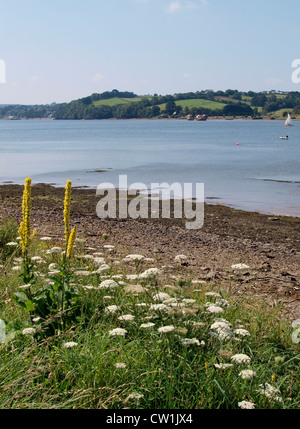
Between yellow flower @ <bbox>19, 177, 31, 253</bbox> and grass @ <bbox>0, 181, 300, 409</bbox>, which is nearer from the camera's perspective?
grass @ <bbox>0, 181, 300, 409</bbox>

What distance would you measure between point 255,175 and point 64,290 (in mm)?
29728

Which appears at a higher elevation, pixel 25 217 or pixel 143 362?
pixel 25 217

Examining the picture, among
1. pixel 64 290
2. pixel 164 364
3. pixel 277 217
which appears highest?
pixel 64 290

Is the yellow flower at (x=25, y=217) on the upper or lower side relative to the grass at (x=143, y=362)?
upper

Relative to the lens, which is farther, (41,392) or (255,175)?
(255,175)

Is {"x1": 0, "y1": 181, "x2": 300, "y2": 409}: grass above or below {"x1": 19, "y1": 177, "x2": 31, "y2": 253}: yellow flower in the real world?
below

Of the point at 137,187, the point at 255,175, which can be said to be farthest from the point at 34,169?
the point at 255,175

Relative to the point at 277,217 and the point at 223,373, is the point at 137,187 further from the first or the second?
the point at 223,373

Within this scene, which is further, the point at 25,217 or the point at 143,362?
the point at 25,217

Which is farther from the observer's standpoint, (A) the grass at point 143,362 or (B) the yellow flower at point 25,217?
Result: (B) the yellow flower at point 25,217
